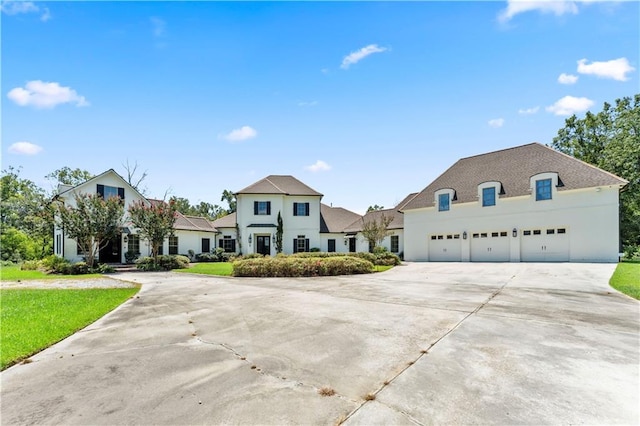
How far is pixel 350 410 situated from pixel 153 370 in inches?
108

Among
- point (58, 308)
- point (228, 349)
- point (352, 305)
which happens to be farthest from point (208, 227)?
point (228, 349)

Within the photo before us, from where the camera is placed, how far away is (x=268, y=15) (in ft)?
35.3

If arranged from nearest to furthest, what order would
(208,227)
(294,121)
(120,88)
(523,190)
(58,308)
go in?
(58,308) < (120,88) < (294,121) < (523,190) < (208,227)

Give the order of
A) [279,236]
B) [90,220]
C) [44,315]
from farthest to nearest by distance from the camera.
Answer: [279,236]
[90,220]
[44,315]

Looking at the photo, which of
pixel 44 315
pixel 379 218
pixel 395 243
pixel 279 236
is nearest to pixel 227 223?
pixel 279 236

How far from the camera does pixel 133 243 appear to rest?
26.2 meters

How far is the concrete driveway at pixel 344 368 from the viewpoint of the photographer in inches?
121

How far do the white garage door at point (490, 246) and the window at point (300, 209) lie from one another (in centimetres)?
1481

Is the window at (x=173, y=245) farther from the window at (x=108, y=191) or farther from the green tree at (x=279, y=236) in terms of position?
the green tree at (x=279, y=236)

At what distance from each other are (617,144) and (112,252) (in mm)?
44880

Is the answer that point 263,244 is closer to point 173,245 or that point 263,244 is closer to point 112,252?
point 173,245

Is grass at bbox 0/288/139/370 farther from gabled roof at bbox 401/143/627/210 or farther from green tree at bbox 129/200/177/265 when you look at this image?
gabled roof at bbox 401/143/627/210

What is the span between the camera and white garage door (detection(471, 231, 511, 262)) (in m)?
22.8

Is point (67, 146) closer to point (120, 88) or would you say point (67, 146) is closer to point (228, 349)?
point (120, 88)
